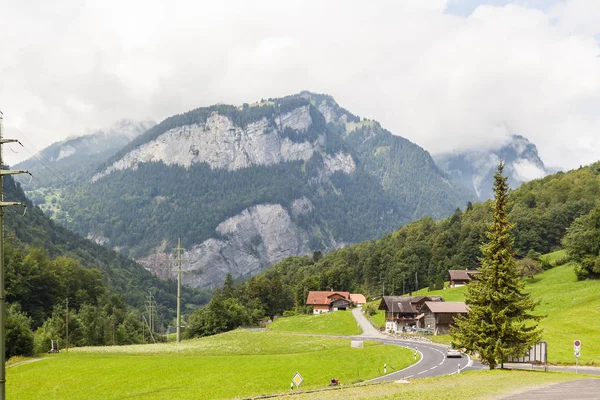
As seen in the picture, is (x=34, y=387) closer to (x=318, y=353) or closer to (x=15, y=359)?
(x=15, y=359)

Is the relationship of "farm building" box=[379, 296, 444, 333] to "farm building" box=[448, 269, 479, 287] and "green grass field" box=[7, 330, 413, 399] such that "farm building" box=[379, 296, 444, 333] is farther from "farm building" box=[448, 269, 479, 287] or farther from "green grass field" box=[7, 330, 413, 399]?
"green grass field" box=[7, 330, 413, 399]

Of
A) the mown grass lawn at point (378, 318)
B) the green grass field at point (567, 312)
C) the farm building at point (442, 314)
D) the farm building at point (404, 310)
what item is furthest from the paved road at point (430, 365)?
the mown grass lawn at point (378, 318)

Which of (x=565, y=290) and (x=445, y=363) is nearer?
(x=445, y=363)

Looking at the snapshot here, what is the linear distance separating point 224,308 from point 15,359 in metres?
58.3

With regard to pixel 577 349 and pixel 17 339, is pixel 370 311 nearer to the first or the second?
pixel 17 339

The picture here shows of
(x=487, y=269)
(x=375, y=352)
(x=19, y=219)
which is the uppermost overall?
(x=19, y=219)

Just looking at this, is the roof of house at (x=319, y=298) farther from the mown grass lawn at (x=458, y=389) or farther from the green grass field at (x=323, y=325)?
the mown grass lawn at (x=458, y=389)

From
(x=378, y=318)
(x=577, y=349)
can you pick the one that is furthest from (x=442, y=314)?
(x=577, y=349)

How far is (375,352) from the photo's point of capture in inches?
2603

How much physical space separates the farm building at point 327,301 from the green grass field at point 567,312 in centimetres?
4077

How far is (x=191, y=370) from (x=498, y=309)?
31.7 metres

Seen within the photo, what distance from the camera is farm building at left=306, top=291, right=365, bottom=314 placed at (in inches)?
6053

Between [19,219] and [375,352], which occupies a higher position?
[19,219]

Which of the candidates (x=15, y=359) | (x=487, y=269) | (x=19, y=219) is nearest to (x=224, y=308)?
(x=15, y=359)
